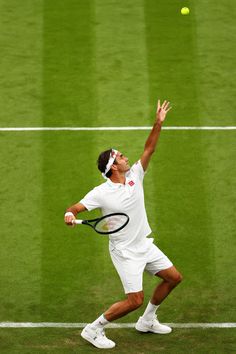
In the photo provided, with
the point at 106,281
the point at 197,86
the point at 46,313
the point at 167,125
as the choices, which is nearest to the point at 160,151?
the point at 167,125

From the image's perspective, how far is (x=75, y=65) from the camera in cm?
1856

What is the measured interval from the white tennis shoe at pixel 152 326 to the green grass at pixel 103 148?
0.10 metres

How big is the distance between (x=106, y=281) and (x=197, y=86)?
203 inches

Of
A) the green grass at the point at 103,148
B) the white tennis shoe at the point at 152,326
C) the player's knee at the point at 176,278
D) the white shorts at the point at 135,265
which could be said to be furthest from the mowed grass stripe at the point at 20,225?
the player's knee at the point at 176,278

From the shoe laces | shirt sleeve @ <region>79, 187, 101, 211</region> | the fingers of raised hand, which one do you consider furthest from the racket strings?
the shoe laces

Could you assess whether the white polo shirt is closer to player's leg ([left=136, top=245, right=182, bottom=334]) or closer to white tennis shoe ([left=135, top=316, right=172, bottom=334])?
player's leg ([left=136, top=245, right=182, bottom=334])

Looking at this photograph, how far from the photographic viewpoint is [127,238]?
1280 cm

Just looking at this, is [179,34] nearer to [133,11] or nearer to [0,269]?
[133,11]

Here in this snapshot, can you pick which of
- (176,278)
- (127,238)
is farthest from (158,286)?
(127,238)

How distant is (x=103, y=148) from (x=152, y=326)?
4.46 meters

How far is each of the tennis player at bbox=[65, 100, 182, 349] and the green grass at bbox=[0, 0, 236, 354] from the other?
503mm

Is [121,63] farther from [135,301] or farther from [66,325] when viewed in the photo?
[135,301]

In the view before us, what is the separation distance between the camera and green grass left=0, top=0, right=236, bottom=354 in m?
13.8

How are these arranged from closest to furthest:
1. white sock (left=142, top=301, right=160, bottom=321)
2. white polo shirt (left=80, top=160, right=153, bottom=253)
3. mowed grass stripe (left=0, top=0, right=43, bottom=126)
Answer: white polo shirt (left=80, top=160, right=153, bottom=253) → white sock (left=142, top=301, right=160, bottom=321) → mowed grass stripe (left=0, top=0, right=43, bottom=126)
